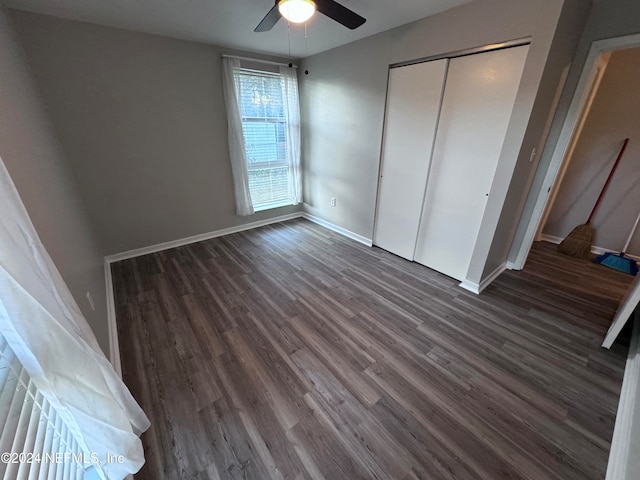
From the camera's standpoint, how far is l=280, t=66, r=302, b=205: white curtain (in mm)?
3531

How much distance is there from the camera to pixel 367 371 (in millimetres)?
1636

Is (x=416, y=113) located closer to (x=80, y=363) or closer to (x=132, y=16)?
(x=132, y=16)

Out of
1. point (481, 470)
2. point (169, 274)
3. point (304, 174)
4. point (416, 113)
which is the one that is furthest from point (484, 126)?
point (169, 274)

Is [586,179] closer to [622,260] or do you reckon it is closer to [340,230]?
[622,260]

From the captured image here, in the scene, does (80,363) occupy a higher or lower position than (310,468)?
higher

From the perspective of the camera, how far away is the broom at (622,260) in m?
2.85

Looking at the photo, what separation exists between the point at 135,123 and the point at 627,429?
172 inches

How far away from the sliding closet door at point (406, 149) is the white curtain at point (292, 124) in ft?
4.99

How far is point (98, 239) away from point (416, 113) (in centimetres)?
360

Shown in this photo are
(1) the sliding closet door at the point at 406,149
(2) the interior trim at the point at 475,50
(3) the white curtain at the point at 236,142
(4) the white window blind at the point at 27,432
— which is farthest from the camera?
(3) the white curtain at the point at 236,142

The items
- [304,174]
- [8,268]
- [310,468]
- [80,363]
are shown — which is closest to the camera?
[8,268]

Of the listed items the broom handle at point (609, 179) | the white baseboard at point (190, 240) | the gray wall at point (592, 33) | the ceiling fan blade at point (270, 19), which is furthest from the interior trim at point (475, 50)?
the white baseboard at point (190, 240)

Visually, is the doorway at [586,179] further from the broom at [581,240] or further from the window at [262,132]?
the window at [262,132]

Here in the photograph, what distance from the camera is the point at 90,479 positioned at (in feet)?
3.08
